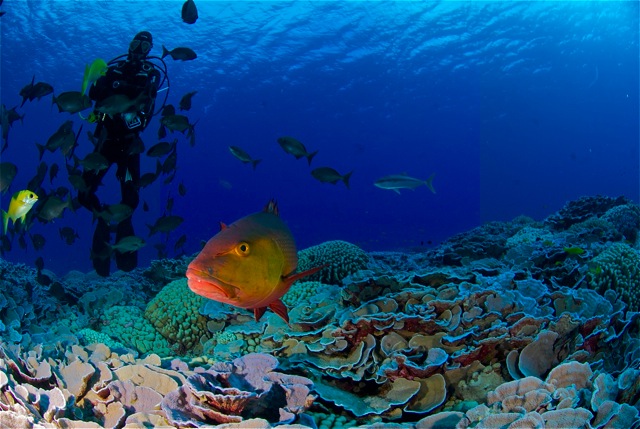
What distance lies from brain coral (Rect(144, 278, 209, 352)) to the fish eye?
12.8ft

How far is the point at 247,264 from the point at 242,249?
2.7 inches

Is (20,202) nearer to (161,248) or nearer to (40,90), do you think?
(40,90)

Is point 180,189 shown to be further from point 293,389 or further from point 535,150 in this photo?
point 535,150

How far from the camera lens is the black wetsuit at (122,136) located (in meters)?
7.22

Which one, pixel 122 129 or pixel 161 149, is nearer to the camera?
pixel 161 149

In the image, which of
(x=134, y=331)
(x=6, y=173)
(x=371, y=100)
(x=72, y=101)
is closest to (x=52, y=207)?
(x=6, y=173)

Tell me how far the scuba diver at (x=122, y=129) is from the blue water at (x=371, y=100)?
3702 millimetres

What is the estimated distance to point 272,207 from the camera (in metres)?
2.32

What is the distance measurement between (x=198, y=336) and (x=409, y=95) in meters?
47.5

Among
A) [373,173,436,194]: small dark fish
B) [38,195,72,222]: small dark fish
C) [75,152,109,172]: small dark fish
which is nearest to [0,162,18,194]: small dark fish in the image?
[38,195,72,222]: small dark fish

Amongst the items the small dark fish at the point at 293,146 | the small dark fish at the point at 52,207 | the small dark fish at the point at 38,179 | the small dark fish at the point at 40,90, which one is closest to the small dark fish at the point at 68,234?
the small dark fish at the point at 38,179

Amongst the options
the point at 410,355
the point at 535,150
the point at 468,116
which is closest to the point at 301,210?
the point at 468,116

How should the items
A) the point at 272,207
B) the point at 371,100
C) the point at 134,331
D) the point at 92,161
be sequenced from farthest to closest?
the point at 371,100, the point at 92,161, the point at 134,331, the point at 272,207

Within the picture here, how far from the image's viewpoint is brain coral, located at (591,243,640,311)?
469cm
